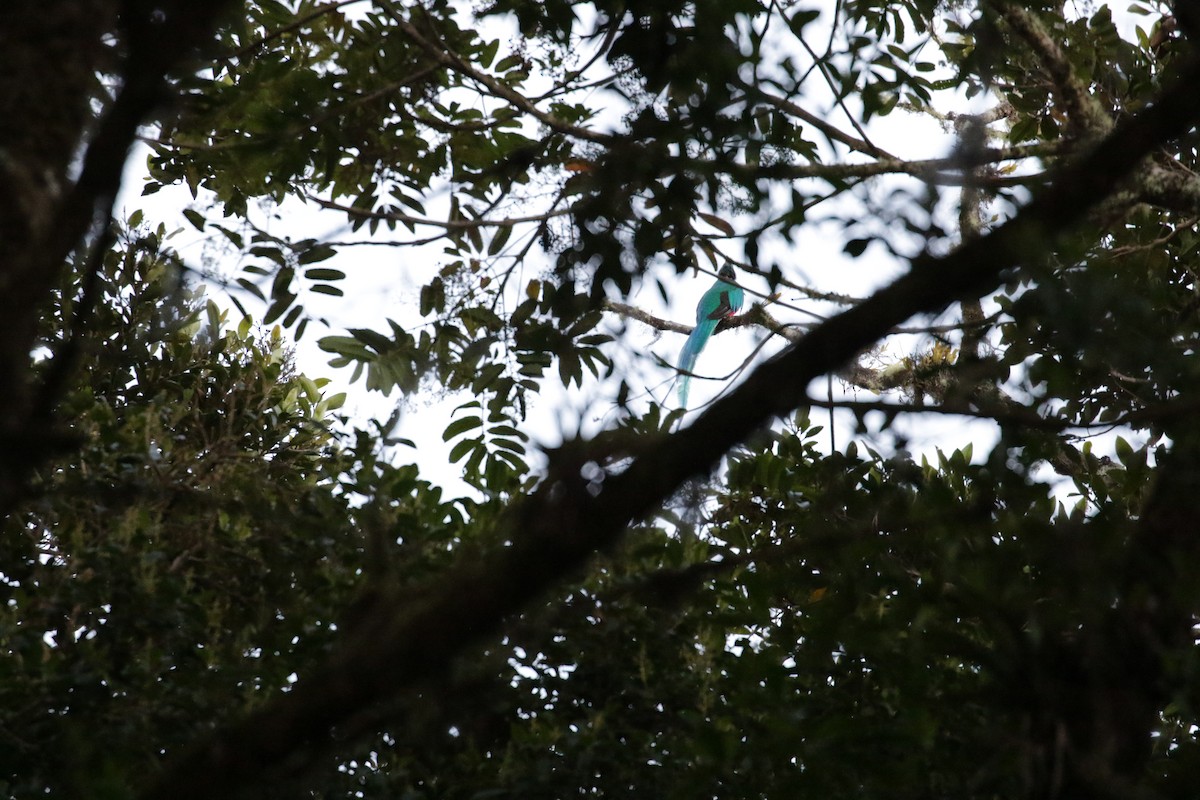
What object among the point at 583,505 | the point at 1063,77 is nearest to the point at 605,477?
the point at 583,505

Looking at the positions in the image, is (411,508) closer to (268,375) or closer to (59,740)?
(59,740)

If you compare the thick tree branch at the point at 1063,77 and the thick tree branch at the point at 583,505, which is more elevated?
the thick tree branch at the point at 1063,77

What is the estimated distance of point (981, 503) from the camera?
162 centimetres

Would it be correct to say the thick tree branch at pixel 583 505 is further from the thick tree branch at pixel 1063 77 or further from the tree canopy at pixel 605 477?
the thick tree branch at pixel 1063 77

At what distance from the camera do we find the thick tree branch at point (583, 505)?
133 cm

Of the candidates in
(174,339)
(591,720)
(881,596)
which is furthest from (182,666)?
(174,339)

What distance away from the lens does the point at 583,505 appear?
4.59 ft

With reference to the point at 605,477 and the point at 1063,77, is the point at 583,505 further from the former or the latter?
the point at 1063,77

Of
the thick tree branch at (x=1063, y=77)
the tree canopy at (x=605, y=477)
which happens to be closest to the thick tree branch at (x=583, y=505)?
the tree canopy at (x=605, y=477)

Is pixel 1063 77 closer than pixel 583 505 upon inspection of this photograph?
No

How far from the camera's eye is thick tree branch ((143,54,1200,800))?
1329 millimetres

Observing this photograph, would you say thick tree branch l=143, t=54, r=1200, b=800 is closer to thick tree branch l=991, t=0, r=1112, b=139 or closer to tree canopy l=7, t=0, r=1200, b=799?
tree canopy l=7, t=0, r=1200, b=799

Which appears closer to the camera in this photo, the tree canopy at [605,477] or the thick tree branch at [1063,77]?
the tree canopy at [605,477]

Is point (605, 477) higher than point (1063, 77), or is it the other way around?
point (1063, 77)
